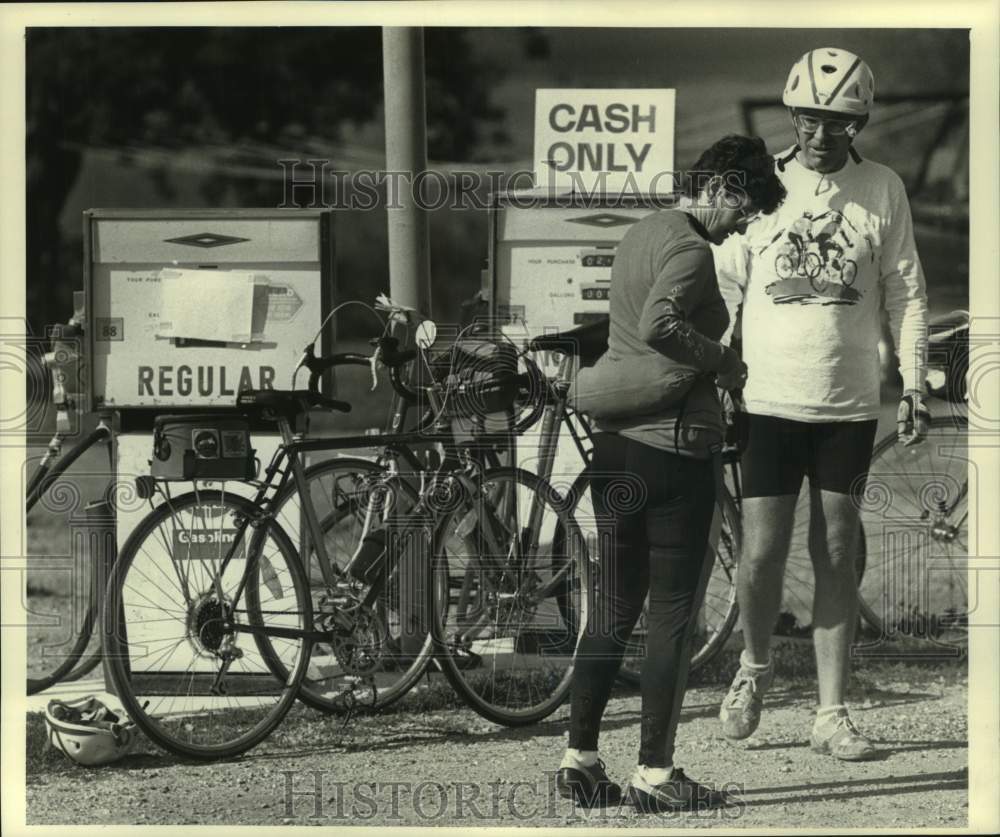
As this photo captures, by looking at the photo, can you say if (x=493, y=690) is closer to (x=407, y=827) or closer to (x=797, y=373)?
→ (x=407, y=827)

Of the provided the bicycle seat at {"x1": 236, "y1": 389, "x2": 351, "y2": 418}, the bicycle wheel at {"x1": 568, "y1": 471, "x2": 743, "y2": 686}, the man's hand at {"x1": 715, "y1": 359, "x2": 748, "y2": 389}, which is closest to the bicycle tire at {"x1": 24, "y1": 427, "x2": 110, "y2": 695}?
the bicycle seat at {"x1": 236, "y1": 389, "x2": 351, "y2": 418}

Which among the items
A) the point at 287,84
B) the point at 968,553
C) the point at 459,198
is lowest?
the point at 968,553

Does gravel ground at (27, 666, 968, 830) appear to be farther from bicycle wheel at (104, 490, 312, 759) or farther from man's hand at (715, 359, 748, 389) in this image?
man's hand at (715, 359, 748, 389)

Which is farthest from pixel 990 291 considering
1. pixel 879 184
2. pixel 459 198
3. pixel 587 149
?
pixel 459 198

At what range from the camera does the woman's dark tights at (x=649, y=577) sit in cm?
577

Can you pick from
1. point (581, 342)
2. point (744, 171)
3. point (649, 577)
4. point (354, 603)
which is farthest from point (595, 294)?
point (354, 603)

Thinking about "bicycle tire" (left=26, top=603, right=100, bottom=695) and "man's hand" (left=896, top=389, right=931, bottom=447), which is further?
"bicycle tire" (left=26, top=603, right=100, bottom=695)

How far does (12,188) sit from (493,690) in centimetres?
248

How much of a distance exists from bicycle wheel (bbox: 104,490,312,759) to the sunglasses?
231 cm

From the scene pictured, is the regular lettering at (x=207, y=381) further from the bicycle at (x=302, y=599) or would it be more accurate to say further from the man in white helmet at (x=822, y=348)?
the man in white helmet at (x=822, y=348)

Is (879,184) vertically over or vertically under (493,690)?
over

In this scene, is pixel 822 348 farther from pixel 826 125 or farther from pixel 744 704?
pixel 744 704

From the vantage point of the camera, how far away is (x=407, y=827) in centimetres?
610

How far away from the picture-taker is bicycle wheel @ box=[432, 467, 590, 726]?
247 inches
